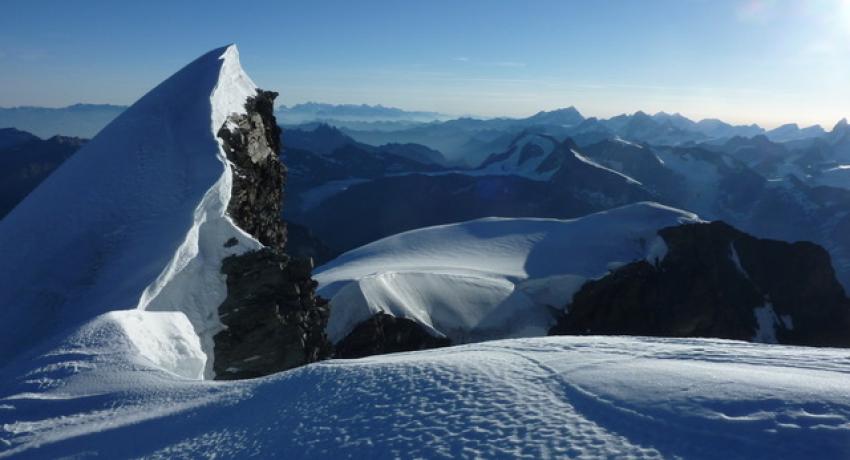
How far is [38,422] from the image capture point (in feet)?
35.8

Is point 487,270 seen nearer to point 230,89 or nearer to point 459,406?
point 230,89

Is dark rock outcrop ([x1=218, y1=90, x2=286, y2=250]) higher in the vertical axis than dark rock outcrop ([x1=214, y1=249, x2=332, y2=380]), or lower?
higher

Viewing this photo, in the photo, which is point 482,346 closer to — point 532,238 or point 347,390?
point 347,390

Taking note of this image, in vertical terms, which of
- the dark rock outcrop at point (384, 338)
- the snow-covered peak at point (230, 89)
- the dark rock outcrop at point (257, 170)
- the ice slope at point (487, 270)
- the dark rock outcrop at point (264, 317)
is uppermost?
the snow-covered peak at point (230, 89)

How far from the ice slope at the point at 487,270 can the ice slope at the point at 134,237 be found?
27.1 metres

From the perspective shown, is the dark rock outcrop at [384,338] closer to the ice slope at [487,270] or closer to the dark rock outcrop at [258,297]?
the ice slope at [487,270]

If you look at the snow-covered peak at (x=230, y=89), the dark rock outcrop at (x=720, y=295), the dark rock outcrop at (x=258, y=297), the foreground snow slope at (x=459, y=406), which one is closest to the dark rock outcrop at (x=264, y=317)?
the dark rock outcrop at (x=258, y=297)

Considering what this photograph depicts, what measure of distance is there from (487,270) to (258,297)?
4560 centimetres

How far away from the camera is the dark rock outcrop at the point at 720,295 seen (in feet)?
202

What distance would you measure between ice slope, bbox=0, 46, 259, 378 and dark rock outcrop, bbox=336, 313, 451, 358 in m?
26.0

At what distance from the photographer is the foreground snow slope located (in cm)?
785

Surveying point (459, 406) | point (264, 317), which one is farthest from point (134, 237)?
point (459, 406)

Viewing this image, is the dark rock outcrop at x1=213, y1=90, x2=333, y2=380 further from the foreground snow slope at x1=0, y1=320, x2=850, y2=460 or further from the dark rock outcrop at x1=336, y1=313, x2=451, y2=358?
the dark rock outcrop at x1=336, y1=313, x2=451, y2=358

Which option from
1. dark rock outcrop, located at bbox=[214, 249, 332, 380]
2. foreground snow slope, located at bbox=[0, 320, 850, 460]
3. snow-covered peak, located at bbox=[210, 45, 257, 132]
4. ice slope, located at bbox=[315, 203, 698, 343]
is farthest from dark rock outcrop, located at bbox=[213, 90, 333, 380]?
ice slope, located at bbox=[315, 203, 698, 343]
